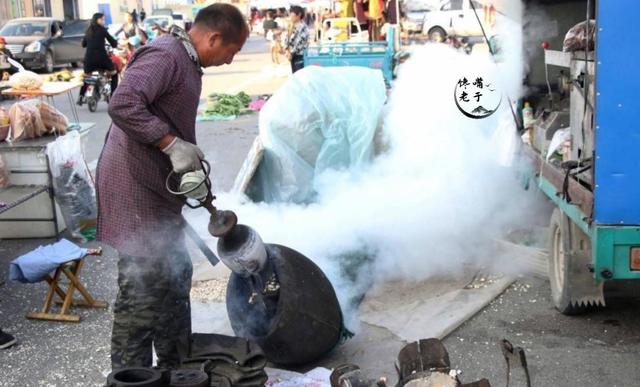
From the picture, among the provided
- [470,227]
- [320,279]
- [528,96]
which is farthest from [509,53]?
[320,279]

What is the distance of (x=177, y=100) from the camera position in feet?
10.2

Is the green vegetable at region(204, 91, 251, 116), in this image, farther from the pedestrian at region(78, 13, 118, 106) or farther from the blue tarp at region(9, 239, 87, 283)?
the blue tarp at region(9, 239, 87, 283)

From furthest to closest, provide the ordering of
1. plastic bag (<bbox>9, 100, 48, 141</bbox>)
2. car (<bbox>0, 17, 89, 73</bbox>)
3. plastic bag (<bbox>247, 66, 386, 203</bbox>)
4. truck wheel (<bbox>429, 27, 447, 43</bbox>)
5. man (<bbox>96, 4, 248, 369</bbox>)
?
truck wheel (<bbox>429, 27, 447, 43</bbox>) < car (<bbox>0, 17, 89, 73</bbox>) < plastic bag (<bbox>9, 100, 48, 141</bbox>) < plastic bag (<bbox>247, 66, 386, 203</bbox>) < man (<bbox>96, 4, 248, 369</bbox>)

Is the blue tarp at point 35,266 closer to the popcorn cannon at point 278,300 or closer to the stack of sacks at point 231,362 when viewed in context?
the popcorn cannon at point 278,300

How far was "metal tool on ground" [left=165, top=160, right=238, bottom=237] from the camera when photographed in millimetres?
2965

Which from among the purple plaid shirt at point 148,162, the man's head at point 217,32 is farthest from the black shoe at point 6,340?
the man's head at point 217,32

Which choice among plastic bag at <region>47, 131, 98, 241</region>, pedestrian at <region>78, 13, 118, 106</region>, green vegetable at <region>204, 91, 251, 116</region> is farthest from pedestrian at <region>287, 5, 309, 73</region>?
plastic bag at <region>47, 131, 98, 241</region>

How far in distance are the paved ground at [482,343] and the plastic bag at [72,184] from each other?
1.06 metres

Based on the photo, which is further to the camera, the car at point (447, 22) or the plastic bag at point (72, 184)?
the car at point (447, 22)

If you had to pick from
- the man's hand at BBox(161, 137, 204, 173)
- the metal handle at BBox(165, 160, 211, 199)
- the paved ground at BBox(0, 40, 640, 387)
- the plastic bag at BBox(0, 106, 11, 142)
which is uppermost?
the man's hand at BBox(161, 137, 204, 173)

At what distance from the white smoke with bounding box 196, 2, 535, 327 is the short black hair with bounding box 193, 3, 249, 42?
71.7 inches

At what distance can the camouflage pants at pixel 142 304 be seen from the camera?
3166mm

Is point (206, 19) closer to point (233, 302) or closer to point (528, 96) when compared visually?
point (233, 302)

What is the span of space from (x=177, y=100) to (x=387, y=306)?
7.16 ft
